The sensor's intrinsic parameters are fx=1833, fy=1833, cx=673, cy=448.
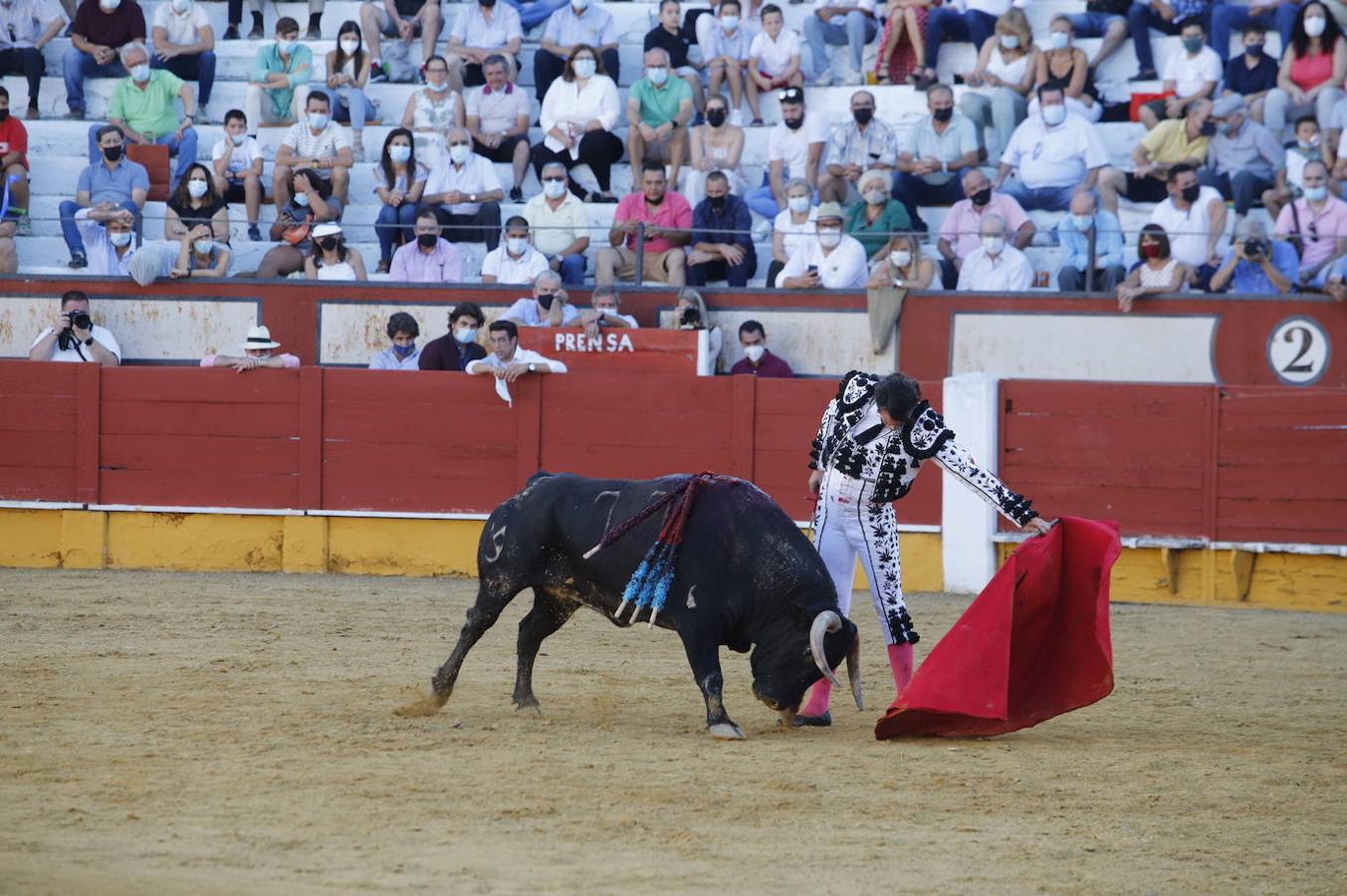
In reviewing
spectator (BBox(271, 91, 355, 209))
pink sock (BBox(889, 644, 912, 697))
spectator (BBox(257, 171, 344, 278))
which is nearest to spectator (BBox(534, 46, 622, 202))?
spectator (BBox(271, 91, 355, 209))

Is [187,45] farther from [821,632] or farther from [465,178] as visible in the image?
[821,632]

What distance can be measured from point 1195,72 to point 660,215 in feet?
11.6

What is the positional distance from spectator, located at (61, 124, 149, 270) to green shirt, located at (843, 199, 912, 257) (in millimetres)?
4603

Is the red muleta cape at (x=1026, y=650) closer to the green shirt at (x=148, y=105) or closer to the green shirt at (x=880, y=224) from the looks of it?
the green shirt at (x=880, y=224)

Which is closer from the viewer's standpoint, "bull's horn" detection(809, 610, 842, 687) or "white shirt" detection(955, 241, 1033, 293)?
"bull's horn" detection(809, 610, 842, 687)

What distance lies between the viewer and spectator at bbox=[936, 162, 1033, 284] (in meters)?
10.8

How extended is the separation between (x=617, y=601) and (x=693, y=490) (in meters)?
0.42

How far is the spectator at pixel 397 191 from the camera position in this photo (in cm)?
1153

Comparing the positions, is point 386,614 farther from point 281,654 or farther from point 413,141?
point 413,141

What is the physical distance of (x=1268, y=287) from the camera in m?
10.5

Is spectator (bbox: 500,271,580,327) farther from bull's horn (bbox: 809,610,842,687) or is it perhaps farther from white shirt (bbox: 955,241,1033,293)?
bull's horn (bbox: 809,610,842,687)

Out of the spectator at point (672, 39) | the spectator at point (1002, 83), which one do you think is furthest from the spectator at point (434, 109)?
the spectator at point (1002, 83)

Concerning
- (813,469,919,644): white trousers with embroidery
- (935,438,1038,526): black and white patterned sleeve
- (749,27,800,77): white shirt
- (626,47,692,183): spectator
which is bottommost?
(813,469,919,644): white trousers with embroidery

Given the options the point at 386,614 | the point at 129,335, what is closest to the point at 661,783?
the point at 386,614
